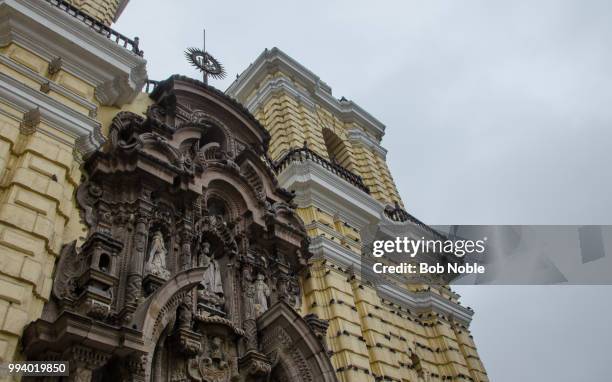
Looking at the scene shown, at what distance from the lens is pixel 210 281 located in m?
10.2

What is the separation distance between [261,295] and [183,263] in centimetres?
180

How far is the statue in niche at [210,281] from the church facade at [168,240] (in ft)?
0.11

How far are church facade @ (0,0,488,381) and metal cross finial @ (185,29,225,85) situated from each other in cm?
166

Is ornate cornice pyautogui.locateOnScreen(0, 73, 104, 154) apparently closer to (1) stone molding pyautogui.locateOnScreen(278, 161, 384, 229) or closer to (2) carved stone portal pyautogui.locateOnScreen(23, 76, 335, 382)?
(2) carved stone portal pyautogui.locateOnScreen(23, 76, 335, 382)

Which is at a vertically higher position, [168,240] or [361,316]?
[168,240]

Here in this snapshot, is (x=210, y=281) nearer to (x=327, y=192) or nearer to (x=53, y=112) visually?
(x=53, y=112)

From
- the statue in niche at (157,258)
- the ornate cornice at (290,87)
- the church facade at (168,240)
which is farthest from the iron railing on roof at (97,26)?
the ornate cornice at (290,87)

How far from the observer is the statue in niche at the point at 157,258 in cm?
890

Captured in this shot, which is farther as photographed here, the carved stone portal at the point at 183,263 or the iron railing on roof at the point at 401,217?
the iron railing on roof at the point at 401,217

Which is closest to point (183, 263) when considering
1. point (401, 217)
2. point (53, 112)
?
point (53, 112)

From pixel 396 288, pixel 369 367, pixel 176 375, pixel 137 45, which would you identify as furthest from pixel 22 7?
pixel 396 288

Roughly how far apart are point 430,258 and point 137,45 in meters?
10.1

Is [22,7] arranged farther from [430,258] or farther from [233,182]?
[430,258]

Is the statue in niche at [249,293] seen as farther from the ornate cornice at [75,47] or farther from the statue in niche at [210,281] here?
the ornate cornice at [75,47]
